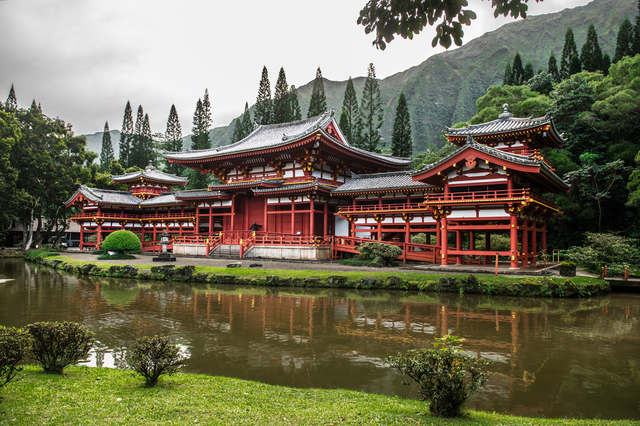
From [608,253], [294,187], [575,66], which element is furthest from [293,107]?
[608,253]

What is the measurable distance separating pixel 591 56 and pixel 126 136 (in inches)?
3080

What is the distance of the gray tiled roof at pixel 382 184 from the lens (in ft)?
87.9

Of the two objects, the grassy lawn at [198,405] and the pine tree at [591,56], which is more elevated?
the pine tree at [591,56]

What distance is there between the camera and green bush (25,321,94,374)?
6.21 meters

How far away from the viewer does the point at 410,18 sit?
223 inches

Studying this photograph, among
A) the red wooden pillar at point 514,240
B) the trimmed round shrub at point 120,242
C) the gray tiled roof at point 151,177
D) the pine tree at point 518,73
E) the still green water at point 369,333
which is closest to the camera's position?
the still green water at point 369,333

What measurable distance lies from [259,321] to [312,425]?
7398 mm

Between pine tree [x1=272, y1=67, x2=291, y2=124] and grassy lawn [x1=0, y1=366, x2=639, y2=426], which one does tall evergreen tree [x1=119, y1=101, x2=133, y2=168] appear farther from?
grassy lawn [x1=0, y1=366, x2=639, y2=426]

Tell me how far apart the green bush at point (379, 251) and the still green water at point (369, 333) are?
671 centimetres

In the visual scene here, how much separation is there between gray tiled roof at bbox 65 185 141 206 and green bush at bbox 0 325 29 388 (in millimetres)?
40013

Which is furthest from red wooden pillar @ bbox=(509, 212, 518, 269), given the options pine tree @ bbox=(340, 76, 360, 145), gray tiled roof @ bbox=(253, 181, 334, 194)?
pine tree @ bbox=(340, 76, 360, 145)

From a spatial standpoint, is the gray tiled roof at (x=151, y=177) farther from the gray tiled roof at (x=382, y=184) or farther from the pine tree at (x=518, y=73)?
the pine tree at (x=518, y=73)

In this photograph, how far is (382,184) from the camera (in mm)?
28625

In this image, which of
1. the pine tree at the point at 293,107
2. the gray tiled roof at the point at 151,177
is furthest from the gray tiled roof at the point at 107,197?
the pine tree at the point at 293,107
